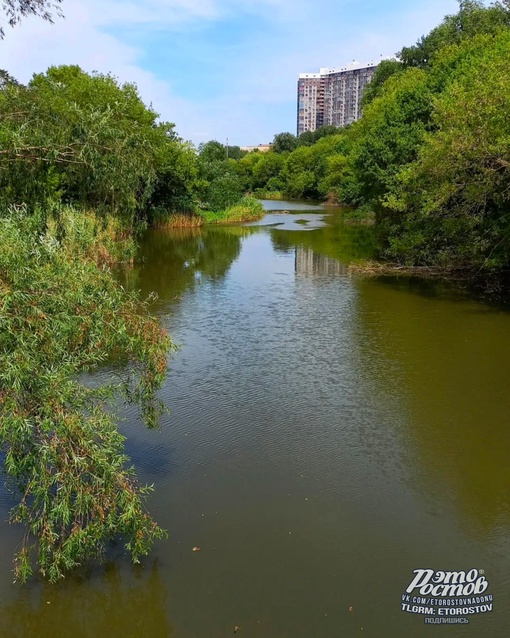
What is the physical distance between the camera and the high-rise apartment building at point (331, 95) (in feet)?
348

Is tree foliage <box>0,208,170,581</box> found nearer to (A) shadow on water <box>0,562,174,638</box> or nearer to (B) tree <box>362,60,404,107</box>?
(A) shadow on water <box>0,562,174,638</box>

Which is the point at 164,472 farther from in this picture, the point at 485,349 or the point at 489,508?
the point at 485,349

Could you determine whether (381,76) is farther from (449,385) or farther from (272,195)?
(449,385)

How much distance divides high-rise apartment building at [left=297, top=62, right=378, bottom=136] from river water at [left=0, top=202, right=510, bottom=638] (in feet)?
304

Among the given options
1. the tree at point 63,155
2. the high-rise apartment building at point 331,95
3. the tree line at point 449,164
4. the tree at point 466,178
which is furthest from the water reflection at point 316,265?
the high-rise apartment building at point 331,95

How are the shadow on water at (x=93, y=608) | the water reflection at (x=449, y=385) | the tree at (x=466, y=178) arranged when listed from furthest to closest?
the tree at (x=466, y=178), the water reflection at (x=449, y=385), the shadow on water at (x=93, y=608)

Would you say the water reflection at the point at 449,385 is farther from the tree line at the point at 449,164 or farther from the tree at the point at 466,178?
the tree line at the point at 449,164

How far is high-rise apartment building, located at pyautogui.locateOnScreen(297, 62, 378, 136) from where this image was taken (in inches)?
4181

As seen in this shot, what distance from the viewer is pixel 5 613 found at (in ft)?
15.8

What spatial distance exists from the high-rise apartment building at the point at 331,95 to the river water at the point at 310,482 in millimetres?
92758

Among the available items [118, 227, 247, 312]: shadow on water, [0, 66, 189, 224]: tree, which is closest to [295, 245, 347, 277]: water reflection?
[118, 227, 247, 312]: shadow on water

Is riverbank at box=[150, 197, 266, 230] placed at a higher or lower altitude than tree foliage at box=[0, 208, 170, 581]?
lower

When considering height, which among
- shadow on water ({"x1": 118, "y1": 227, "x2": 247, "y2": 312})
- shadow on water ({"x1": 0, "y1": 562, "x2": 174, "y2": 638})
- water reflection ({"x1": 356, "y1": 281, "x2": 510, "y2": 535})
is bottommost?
shadow on water ({"x1": 118, "y1": 227, "x2": 247, "y2": 312})

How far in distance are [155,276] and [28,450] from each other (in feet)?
48.9
